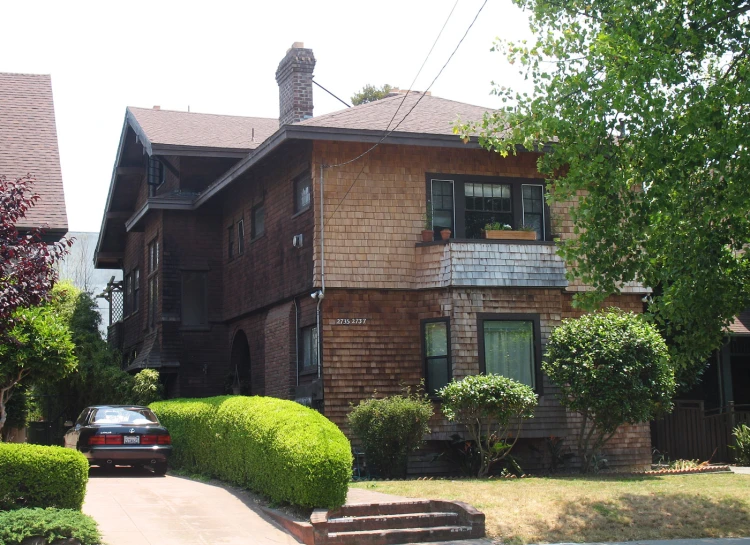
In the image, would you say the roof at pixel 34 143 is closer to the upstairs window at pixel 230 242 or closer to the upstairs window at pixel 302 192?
the upstairs window at pixel 302 192

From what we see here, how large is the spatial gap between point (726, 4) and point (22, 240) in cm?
1005

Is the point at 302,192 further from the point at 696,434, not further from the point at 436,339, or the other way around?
the point at 696,434

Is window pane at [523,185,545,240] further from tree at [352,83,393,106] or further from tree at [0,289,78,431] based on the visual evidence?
tree at [352,83,393,106]

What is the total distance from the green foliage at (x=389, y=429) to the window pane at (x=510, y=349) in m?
2.29

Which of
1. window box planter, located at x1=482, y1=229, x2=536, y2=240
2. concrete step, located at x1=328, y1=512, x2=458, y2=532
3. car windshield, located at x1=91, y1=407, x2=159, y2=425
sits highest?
window box planter, located at x1=482, y1=229, x2=536, y2=240

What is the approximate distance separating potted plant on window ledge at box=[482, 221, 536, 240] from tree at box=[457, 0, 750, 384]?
4.64 metres

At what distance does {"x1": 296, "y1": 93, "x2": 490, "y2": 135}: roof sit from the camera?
19.3 m

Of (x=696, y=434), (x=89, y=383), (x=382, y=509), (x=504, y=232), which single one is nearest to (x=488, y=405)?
(x=504, y=232)

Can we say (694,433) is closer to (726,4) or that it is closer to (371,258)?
(371,258)

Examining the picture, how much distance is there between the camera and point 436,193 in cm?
2002

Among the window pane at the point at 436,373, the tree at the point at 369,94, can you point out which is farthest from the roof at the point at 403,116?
the tree at the point at 369,94

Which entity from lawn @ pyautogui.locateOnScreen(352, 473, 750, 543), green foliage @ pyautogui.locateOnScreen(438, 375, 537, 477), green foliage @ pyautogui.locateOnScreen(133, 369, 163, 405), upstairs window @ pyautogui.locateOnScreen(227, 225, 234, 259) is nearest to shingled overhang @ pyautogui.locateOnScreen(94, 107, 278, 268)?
upstairs window @ pyautogui.locateOnScreen(227, 225, 234, 259)

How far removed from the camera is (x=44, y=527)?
9.91 meters

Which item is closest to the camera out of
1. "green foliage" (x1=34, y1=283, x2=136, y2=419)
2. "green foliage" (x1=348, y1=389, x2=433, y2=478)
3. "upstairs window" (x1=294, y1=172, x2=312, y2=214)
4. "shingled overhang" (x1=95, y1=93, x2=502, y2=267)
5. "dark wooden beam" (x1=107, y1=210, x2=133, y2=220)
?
"green foliage" (x1=348, y1=389, x2=433, y2=478)
